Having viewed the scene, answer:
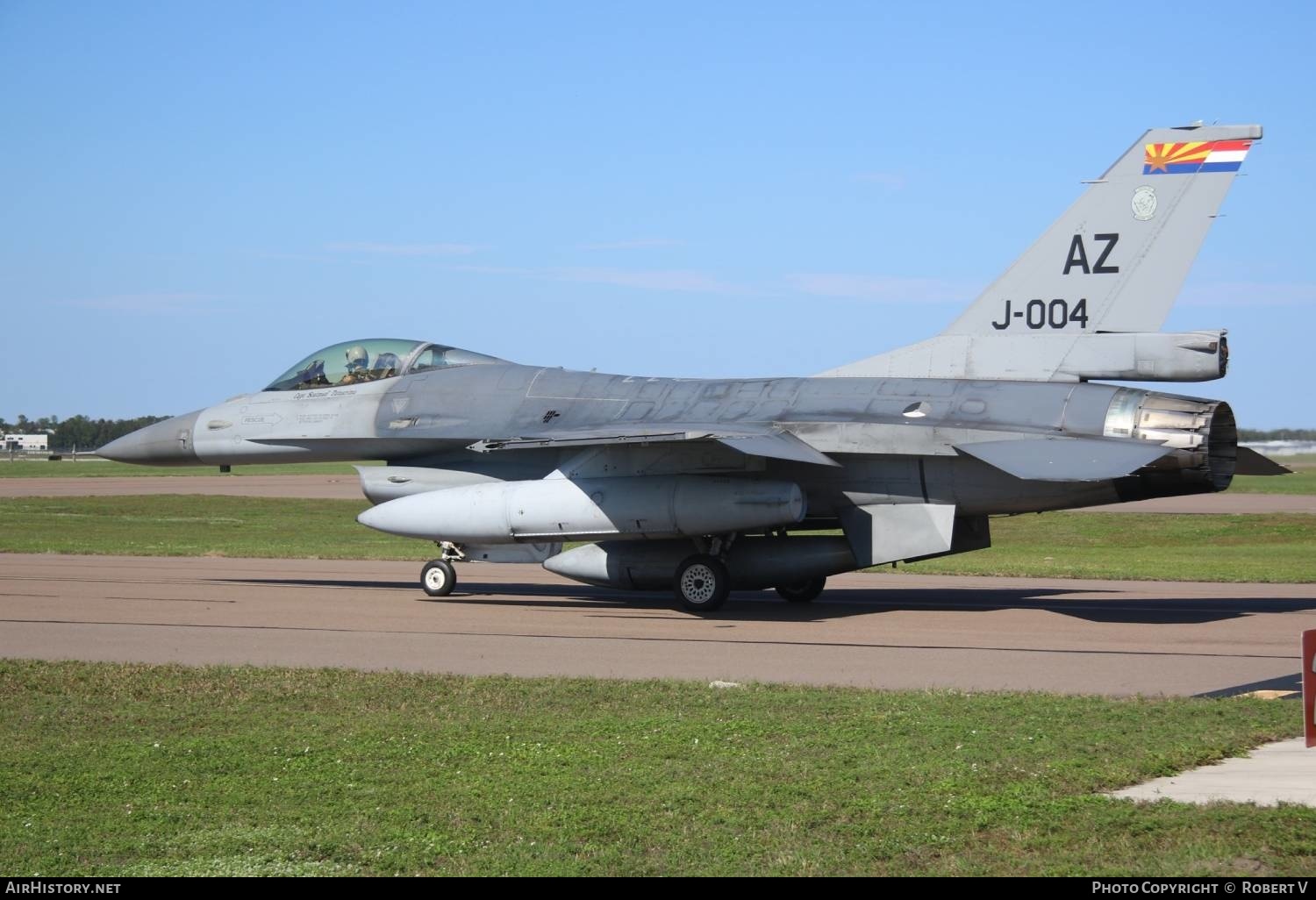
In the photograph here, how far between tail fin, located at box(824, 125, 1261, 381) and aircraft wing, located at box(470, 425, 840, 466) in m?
2.12

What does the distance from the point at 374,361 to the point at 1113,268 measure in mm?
10014

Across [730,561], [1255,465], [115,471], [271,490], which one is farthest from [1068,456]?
[115,471]

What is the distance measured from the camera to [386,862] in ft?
19.5

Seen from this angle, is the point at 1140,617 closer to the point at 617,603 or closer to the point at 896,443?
the point at 896,443

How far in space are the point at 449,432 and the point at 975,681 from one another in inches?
360

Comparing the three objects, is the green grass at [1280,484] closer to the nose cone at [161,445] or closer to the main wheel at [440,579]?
the main wheel at [440,579]

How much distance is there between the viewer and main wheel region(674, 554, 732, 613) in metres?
16.6

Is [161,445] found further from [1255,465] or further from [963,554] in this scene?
[963,554]

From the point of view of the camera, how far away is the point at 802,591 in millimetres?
17844

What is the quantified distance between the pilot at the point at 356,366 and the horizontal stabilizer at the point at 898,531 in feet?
23.9

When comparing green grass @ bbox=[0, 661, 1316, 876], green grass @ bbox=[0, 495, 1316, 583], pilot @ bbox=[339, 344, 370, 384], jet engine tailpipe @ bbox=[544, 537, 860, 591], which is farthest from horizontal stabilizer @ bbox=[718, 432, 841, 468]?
green grass @ bbox=[0, 495, 1316, 583]

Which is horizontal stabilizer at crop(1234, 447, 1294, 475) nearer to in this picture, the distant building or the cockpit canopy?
the cockpit canopy

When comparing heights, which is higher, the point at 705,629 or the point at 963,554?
Result: the point at 963,554

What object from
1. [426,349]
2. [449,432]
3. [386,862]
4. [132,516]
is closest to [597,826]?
[386,862]
